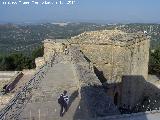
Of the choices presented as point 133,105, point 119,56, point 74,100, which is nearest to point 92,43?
point 119,56

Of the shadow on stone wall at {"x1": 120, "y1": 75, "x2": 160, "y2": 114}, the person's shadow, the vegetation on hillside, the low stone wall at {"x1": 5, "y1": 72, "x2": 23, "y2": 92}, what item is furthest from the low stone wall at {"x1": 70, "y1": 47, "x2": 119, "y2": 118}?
the vegetation on hillside

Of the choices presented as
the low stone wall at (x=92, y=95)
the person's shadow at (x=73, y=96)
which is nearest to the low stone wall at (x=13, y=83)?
the low stone wall at (x=92, y=95)

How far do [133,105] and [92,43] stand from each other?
4603mm

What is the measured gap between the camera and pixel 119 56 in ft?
66.7

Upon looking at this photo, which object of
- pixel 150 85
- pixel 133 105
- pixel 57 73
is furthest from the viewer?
pixel 150 85

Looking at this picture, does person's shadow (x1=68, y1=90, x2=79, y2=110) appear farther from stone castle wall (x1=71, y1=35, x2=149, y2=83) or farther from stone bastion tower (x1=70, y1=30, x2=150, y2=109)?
stone castle wall (x1=71, y1=35, x2=149, y2=83)

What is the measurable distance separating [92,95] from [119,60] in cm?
848

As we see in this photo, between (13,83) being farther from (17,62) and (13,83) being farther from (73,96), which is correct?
(17,62)

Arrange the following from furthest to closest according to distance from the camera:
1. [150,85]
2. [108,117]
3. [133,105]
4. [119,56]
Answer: [150,85]
[133,105]
[119,56]
[108,117]

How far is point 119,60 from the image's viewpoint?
20312 mm

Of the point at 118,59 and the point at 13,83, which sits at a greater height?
the point at 118,59

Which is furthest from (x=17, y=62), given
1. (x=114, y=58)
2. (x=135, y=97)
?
(x=114, y=58)

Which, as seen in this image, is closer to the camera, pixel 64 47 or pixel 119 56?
pixel 119 56

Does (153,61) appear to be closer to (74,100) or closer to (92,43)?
(92,43)
